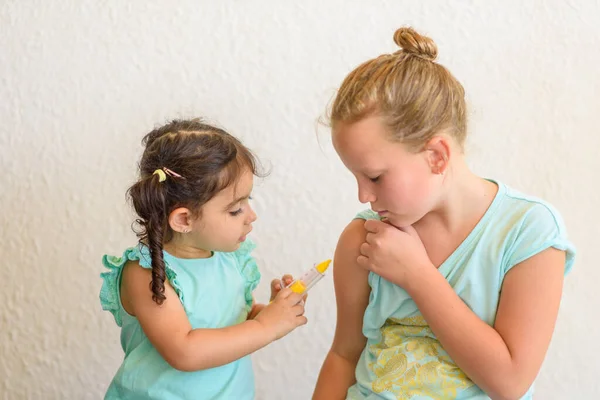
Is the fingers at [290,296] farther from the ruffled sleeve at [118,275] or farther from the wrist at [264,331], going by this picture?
the ruffled sleeve at [118,275]

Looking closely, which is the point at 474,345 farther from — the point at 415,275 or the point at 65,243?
the point at 65,243

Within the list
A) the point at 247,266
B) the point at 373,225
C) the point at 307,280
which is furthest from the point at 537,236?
the point at 247,266

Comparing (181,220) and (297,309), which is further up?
(181,220)

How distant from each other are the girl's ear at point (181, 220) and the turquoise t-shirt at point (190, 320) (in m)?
0.06

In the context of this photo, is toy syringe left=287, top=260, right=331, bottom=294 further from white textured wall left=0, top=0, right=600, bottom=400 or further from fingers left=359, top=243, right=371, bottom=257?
white textured wall left=0, top=0, right=600, bottom=400

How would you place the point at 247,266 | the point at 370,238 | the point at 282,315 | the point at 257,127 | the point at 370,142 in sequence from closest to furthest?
1. the point at 370,142
2. the point at 370,238
3. the point at 282,315
4. the point at 247,266
5. the point at 257,127

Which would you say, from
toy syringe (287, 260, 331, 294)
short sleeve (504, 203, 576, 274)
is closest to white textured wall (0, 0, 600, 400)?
toy syringe (287, 260, 331, 294)

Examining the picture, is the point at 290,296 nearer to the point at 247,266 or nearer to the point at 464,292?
the point at 247,266

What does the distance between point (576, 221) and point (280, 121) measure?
0.63m

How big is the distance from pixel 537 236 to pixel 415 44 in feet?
1.02

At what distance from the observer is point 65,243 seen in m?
1.66

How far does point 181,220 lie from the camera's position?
120cm

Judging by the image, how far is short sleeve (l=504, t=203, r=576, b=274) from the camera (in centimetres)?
102

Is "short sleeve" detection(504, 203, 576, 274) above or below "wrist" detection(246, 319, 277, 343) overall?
above
